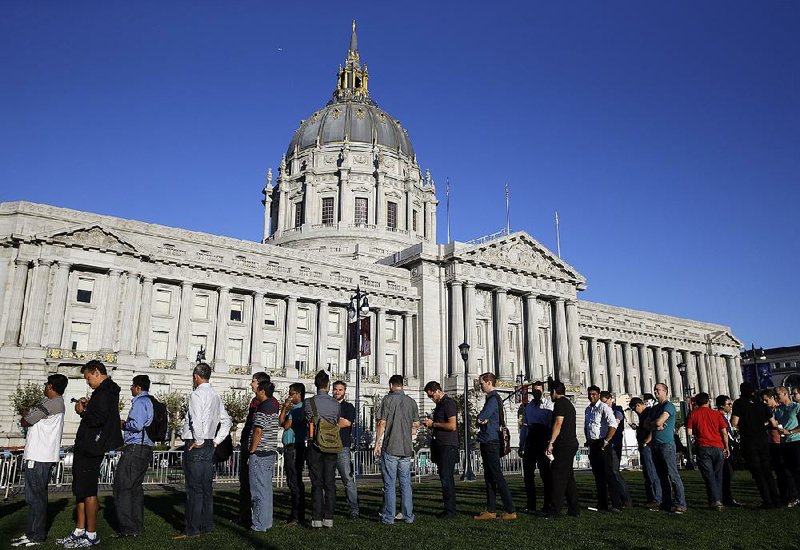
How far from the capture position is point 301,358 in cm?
5372

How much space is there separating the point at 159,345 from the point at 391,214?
37.8 m

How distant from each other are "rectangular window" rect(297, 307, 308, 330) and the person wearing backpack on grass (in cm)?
4328

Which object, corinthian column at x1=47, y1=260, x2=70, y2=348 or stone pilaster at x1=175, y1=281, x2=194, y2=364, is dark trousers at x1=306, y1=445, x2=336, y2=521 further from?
stone pilaster at x1=175, y1=281, x2=194, y2=364

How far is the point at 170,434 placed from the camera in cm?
4525

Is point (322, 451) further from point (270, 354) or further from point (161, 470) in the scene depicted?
point (270, 354)

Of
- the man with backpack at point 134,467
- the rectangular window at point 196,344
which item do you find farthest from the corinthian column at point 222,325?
the man with backpack at point 134,467

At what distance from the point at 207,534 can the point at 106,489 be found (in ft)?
40.7

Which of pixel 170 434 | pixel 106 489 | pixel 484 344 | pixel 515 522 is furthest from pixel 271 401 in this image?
pixel 484 344

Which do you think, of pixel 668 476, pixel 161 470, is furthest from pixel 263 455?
pixel 161 470

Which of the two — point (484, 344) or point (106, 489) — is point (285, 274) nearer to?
point (484, 344)

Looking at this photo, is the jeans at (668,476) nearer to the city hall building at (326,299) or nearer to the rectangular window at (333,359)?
the city hall building at (326,299)

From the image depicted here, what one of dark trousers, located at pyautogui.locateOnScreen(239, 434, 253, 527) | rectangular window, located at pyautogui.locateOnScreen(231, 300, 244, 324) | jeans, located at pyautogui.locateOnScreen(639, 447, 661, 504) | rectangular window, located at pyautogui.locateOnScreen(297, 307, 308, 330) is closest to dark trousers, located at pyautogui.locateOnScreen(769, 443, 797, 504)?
jeans, located at pyautogui.locateOnScreen(639, 447, 661, 504)

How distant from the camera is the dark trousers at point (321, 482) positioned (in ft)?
35.1

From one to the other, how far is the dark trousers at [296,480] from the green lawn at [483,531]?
0.40 meters
